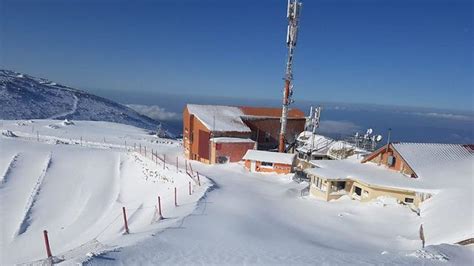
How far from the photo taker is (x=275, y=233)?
18062 millimetres

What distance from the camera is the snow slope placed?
21.6m

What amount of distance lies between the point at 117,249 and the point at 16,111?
97.2 meters

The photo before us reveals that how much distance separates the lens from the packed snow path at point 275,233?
1320cm

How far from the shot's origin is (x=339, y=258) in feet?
45.5

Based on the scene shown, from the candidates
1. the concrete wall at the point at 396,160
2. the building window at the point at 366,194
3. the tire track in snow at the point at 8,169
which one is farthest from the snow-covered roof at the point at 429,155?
the tire track in snow at the point at 8,169

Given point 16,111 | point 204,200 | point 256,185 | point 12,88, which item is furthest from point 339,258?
point 12,88

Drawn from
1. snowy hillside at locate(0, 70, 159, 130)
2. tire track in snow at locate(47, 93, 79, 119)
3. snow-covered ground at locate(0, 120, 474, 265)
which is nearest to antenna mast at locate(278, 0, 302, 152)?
snow-covered ground at locate(0, 120, 474, 265)

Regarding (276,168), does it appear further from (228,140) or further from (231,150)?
(228,140)

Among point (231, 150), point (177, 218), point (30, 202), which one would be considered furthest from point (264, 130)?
point (177, 218)

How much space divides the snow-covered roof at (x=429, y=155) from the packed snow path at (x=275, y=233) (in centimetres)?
469

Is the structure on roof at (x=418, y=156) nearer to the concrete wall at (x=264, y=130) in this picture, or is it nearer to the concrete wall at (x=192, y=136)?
the concrete wall at (x=264, y=130)

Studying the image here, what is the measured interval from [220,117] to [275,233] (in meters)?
26.3

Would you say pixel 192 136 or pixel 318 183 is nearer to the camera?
pixel 318 183

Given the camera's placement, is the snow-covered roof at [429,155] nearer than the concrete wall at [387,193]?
No
